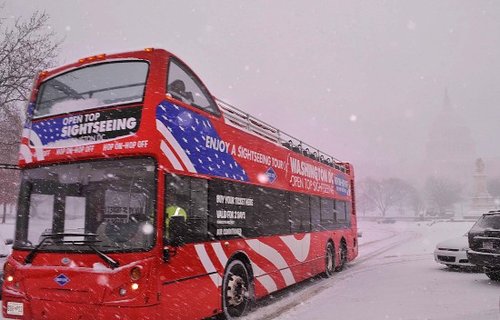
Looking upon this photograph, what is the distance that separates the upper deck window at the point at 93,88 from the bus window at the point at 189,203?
124cm

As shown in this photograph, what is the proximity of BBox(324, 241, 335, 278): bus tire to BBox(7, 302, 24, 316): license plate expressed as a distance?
8625 mm

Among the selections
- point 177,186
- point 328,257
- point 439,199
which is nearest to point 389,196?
point 439,199

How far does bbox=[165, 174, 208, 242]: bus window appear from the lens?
5.67 m

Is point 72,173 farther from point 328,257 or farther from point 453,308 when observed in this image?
point 328,257

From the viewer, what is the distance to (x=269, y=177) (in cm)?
915

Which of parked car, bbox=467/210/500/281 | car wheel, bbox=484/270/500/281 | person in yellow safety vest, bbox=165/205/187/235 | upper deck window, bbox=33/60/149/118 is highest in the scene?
upper deck window, bbox=33/60/149/118

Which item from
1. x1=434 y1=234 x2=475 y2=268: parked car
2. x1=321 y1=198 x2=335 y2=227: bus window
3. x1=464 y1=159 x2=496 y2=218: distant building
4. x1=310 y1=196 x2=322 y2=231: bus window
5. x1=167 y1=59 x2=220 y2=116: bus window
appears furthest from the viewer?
x1=464 y1=159 x2=496 y2=218: distant building

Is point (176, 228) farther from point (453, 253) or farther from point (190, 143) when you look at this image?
point (453, 253)

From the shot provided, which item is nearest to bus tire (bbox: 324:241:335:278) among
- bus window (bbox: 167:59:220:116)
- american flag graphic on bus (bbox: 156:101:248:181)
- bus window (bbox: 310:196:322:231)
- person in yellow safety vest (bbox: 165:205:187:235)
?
bus window (bbox: 310:196:322:231)

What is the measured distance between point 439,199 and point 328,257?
10868 cm

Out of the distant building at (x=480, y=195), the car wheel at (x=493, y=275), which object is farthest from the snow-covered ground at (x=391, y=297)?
the distant building at (x=480, y=195)

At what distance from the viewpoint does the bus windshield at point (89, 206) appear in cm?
539

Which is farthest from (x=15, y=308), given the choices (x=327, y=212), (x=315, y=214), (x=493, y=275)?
(x=493, y=275)

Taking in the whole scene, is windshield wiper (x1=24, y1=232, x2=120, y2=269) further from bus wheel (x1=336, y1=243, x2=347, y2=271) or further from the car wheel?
bus wheel (x1=336, y1=243, x2=347, y2=271)
